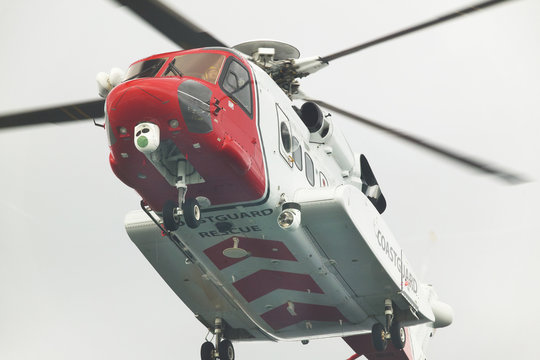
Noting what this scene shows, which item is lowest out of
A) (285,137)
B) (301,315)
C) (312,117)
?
(301,315)

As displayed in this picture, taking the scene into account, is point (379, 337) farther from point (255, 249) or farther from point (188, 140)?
point (188, 140)

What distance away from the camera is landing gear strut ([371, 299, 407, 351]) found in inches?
787

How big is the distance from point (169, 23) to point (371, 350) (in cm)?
997

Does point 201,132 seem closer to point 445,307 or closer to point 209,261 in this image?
point 209,261

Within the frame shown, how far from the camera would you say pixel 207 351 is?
2125cm

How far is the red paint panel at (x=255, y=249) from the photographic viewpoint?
17.9 metres

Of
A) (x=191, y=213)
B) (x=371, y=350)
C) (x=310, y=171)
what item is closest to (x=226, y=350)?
(x=371, y=350)

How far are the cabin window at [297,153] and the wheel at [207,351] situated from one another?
5.22 m

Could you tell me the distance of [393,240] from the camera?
66.6 ft

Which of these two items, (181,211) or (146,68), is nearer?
(181,211)

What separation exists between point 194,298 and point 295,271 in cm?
324

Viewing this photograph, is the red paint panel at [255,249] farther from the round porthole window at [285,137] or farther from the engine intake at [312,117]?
the engine intake at [312,117]

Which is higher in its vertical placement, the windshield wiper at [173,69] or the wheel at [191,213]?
the windshield wiper at [173,69]

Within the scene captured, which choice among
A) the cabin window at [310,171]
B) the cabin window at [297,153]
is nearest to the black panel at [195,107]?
the cabin window at [297,153]
